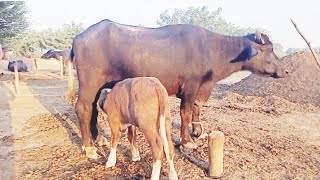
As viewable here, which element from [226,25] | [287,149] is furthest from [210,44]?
[226,25]

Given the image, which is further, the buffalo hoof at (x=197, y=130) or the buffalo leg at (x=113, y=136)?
the buffalo hoof at (x=197, y=130)

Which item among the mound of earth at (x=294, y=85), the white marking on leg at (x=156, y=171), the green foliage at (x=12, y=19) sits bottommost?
the mound of earth at (x=294, y=85)

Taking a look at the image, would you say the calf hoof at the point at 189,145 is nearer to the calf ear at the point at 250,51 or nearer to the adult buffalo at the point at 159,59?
the adult buffalo at the point at 159,59

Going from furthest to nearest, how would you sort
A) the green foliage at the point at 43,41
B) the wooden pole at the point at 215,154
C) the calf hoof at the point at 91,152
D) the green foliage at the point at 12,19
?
the green foliage at the point at 43,41
the green foliage at the point at 12,19
the calf hoof at the point at 91,152
the wooden pole at the point at 215,154

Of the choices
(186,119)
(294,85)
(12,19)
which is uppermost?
(12,19)

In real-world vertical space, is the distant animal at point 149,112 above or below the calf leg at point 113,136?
above

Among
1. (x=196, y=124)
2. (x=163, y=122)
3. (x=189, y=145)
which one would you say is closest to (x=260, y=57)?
(x=196, y=124)

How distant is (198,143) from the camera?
6.55 m

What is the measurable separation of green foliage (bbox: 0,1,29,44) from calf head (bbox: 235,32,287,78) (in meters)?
27.1

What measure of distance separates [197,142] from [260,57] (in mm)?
2183

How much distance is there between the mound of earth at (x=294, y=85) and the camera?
41.8ft

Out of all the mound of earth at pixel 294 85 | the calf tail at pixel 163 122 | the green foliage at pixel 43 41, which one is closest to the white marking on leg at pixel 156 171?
the calf tail at pixel 163 122

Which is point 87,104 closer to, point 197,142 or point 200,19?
point 197,142

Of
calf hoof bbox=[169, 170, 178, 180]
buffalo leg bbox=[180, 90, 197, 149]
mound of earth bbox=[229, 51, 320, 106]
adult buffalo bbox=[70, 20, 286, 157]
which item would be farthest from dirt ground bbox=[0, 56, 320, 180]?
mound of earth bbox=[229, 51, 320, 106]
